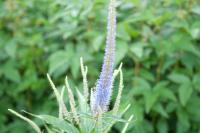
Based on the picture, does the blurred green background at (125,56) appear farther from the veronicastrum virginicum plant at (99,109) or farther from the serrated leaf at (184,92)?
the veronicastrum virginicum plant at (99,109)

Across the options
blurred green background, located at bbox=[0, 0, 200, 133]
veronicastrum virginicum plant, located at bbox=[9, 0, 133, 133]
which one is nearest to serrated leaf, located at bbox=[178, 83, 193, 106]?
blurred green background, located at bbox=[0, 0, 200, 133]

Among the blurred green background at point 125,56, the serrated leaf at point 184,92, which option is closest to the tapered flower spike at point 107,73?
the blurred green background at point 125,56

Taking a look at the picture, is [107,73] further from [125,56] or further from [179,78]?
[125,56]

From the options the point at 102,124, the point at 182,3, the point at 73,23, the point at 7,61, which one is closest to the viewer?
the point at 102,124

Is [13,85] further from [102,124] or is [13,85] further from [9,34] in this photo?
[102,124]

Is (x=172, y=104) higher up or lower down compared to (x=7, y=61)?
lower down

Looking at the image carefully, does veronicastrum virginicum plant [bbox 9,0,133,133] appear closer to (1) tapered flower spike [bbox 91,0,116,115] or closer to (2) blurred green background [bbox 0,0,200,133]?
(1) tapered flower spike [bbox 91,0,116,115]

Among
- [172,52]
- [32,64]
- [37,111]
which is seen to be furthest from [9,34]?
[172,52]
